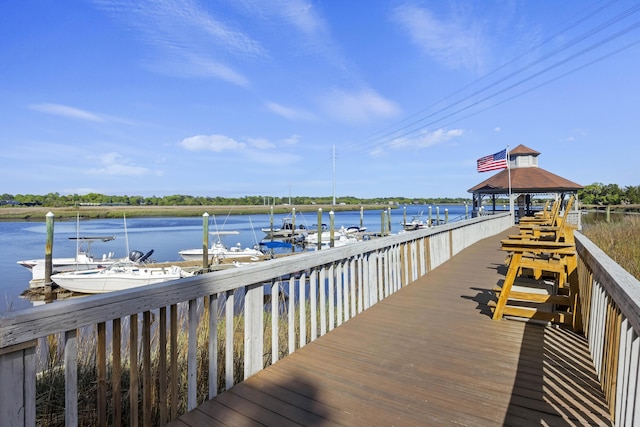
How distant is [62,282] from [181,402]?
13.7 m

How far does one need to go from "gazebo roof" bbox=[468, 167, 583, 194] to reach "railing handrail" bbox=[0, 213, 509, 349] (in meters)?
21.8

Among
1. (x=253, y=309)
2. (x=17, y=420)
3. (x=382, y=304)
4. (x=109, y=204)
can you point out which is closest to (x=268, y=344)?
(x=382, y=304)

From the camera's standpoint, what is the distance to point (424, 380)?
8.85 feet

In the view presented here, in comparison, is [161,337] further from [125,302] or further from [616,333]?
[616,333]

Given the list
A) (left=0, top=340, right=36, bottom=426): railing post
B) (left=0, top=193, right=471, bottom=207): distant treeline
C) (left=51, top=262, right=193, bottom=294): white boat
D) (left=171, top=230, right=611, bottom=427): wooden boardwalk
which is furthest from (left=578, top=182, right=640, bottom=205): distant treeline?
(left=0, top=340, right=36, bottom=426): railing post

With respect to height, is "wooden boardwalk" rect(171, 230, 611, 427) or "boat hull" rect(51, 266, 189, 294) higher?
"wooden boardwalk" rect(171, 230, 611, 427)

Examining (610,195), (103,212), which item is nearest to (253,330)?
(610,195)

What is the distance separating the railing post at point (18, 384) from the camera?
1351 millimetres

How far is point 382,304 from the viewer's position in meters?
4.77

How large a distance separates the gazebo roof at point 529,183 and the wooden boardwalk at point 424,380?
66.8ft

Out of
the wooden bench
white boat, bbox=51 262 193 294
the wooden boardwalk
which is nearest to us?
the wooden boardwalk

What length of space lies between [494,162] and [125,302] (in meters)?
21.0

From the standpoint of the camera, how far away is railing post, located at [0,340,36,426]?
4.43ft

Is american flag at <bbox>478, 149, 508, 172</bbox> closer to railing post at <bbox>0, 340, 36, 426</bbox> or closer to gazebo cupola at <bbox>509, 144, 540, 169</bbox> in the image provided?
gazebo cupola at <bbox>509, 144, 540, 169</bbox>
